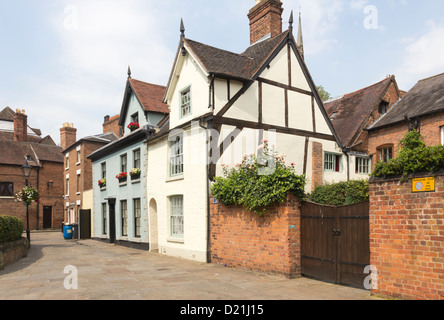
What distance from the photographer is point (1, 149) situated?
117 feet

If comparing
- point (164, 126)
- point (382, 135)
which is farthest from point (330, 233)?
point (382, 135)

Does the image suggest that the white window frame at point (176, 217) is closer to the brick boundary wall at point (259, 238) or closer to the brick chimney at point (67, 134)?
the brick boundary wall at point (259, 238)

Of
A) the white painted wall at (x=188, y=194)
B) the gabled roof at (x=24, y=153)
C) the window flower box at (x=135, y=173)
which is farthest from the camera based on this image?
the gabled roof at (x=24, y=153)

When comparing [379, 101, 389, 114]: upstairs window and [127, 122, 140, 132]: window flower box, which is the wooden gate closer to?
[127, 122, 140, 132]: window flower box

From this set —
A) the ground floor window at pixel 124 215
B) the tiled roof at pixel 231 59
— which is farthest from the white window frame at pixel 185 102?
the ground floor window at pixel 124 215

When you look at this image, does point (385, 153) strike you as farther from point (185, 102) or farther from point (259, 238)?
point (259, 238)

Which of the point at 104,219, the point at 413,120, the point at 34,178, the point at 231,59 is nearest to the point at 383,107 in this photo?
the point at 413,120

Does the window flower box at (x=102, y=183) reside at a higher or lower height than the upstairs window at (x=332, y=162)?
lower

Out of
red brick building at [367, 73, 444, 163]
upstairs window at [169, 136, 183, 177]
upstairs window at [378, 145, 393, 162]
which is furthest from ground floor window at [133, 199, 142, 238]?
upstairs window at [378, 145, 393, 162]

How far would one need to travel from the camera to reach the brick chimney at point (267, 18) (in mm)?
17906

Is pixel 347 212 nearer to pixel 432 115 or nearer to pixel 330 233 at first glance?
pixel 330 233

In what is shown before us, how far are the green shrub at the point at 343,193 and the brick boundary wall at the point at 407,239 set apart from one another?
822 cm

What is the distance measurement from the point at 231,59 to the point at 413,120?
981 centimetres

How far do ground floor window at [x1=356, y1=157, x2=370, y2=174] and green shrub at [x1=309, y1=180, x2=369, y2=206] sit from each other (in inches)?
149
